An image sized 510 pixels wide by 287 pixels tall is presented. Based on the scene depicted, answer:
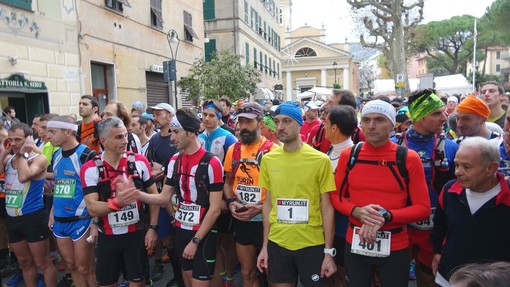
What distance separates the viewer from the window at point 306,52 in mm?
64613

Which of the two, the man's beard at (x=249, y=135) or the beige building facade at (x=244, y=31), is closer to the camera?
the man's beard at (x=249, y=135)

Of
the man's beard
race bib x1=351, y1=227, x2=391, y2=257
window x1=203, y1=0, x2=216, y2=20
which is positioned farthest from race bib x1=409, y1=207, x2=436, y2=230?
window x1=203, y1=0, x2=216, y2=20

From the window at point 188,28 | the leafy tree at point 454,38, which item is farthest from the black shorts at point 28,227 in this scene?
the leafy tree at point 454,38

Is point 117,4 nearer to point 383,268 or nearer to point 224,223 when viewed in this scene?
point 224,223

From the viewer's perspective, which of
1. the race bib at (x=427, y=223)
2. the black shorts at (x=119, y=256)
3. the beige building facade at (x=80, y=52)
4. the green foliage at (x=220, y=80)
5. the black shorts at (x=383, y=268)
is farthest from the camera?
the green foliage at (x=220, y=80)

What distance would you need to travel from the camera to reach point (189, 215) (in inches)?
139

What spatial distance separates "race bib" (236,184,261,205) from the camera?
374 cm

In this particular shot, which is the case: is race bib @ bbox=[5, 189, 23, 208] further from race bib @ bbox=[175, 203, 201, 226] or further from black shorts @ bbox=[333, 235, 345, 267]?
black shorts @ bbox=[333, 235, 345, 267]

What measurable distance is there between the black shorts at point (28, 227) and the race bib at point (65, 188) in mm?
621

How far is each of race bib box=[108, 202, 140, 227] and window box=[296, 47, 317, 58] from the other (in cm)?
6364

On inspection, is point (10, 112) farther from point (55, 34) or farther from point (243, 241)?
point (243, 241)

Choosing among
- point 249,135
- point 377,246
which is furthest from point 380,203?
point 249,135

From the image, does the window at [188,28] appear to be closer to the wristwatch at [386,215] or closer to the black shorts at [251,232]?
the black shorts at [251,232]

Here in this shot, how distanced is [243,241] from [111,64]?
10.8 m
